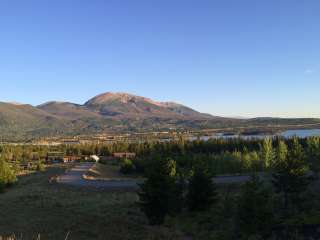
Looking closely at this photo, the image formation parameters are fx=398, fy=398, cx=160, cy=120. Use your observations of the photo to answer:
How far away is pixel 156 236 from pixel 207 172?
13.9 meters

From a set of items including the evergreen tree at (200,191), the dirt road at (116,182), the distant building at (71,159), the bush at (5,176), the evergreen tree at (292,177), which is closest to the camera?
the evergreen tree at (292,177)

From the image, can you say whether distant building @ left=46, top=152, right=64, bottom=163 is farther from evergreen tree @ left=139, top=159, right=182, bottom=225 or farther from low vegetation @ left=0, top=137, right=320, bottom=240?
evergreen tree @ left=139, top=159, right=182, bottom=225

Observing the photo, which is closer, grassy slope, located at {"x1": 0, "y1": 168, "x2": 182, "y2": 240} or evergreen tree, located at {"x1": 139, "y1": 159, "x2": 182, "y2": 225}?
grassy slope, located at {"x1": 0, "y1": 168, "x2": 182, "y2": 240}

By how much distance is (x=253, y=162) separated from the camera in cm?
8988

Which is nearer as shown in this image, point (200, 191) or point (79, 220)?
point (79, 220)

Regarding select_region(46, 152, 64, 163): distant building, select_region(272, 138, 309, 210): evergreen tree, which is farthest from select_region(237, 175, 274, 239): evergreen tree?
select_region(46, 152, 64, 163): distant building

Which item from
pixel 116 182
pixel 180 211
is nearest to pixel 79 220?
pixel 180 211

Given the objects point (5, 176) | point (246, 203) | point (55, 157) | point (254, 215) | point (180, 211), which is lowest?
point (55, 157)

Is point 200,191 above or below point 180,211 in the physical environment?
above

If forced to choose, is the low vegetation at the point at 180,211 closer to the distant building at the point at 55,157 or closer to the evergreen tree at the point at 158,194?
the evergreen tree at the point at 158,194

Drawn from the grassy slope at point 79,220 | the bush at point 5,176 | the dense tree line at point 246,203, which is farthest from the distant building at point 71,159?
the dense tree line at point 246,203

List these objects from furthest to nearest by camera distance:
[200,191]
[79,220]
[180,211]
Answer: [200,191]
[180,211]
[79,220]

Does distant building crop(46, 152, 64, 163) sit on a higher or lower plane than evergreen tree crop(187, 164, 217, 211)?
lower

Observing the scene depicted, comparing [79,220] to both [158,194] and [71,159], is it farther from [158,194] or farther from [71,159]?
[71,159]
